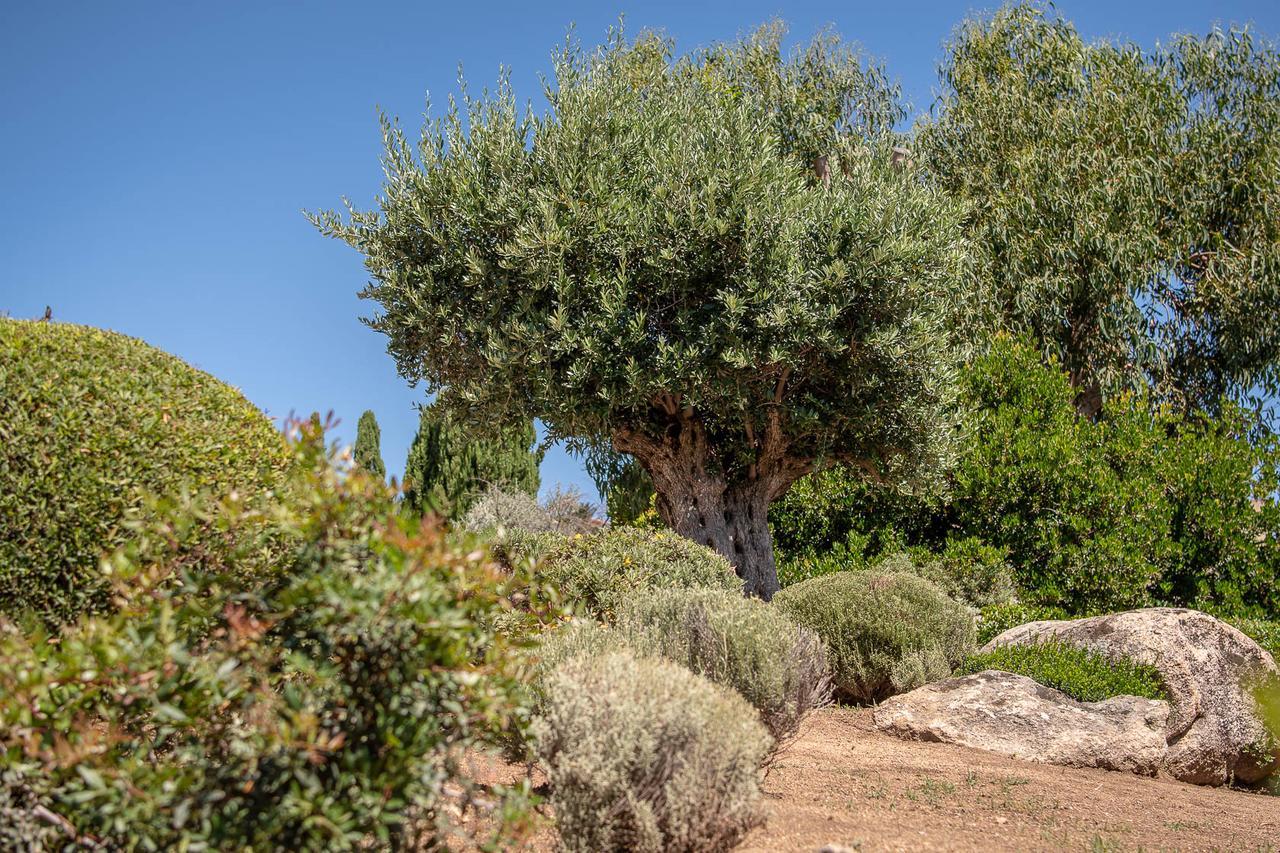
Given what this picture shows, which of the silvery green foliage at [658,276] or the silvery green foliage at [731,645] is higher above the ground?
→ the silvery green foliage at [658,276]

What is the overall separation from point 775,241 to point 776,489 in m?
4.20

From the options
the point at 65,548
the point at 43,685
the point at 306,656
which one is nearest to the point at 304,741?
the point at 306,656

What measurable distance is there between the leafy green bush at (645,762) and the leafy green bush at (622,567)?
149 inches

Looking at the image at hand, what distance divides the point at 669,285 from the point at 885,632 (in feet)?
15.3

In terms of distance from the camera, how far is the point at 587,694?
4.55m

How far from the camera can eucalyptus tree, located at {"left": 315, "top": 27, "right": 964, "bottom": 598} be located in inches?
439

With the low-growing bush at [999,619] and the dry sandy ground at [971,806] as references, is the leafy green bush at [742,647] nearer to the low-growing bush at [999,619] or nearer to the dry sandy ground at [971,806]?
the dry sandy ground at [971,806]

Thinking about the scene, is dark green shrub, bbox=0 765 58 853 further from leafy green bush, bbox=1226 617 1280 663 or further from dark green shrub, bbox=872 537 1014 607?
dark green shrub, bbox=872 537 1014 607

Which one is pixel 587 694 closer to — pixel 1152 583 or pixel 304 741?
pixel 304 741

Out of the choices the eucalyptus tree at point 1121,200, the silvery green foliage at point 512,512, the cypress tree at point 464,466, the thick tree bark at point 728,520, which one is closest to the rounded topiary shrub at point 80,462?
the thick tree bark at point 728,520

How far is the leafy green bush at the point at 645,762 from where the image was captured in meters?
4.32

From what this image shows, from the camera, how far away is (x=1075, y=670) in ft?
30.6

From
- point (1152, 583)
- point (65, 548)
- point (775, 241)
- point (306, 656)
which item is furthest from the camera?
point (1152, 583)

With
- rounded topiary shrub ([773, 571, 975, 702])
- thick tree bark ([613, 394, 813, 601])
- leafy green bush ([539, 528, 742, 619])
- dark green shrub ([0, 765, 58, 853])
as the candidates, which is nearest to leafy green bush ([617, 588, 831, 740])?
leafy green bush ([539, 528, 742, 619])
